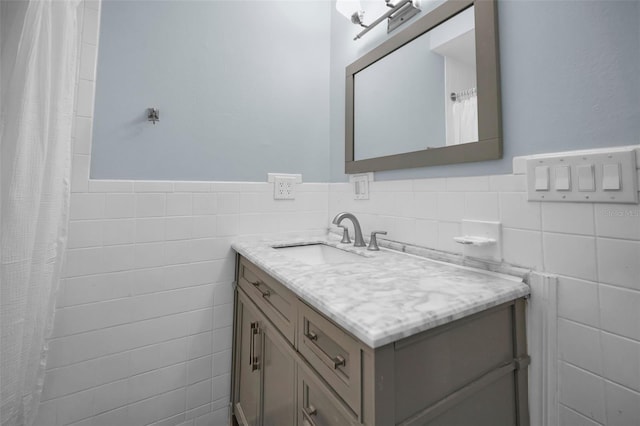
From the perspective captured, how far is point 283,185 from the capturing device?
1.44 m

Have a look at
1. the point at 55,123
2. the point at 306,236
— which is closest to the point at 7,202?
the point at 55,123

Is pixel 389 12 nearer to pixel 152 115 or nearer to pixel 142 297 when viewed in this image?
pixel 152 115

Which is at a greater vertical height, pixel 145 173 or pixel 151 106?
pixel 151 106

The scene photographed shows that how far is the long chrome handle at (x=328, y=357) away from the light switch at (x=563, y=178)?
2.19 feet

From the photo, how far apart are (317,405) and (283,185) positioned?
1017 mm

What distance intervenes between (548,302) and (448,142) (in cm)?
57

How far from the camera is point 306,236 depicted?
151 centimetres

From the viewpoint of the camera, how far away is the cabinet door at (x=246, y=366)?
103 centimetres

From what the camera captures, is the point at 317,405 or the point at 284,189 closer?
the point at 317,405

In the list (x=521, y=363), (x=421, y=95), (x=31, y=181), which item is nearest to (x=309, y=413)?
(x=521, y=363)

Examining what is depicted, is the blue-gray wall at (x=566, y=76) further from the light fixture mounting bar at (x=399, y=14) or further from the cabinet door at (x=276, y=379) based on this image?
the cabinet door at (x=276, y=379)

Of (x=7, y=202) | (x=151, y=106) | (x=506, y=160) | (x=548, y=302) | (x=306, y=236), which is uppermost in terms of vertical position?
(x=151, y=106)

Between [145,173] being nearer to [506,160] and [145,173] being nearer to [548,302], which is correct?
[506,160]

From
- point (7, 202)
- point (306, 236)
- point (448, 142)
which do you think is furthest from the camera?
point (306, 236)
